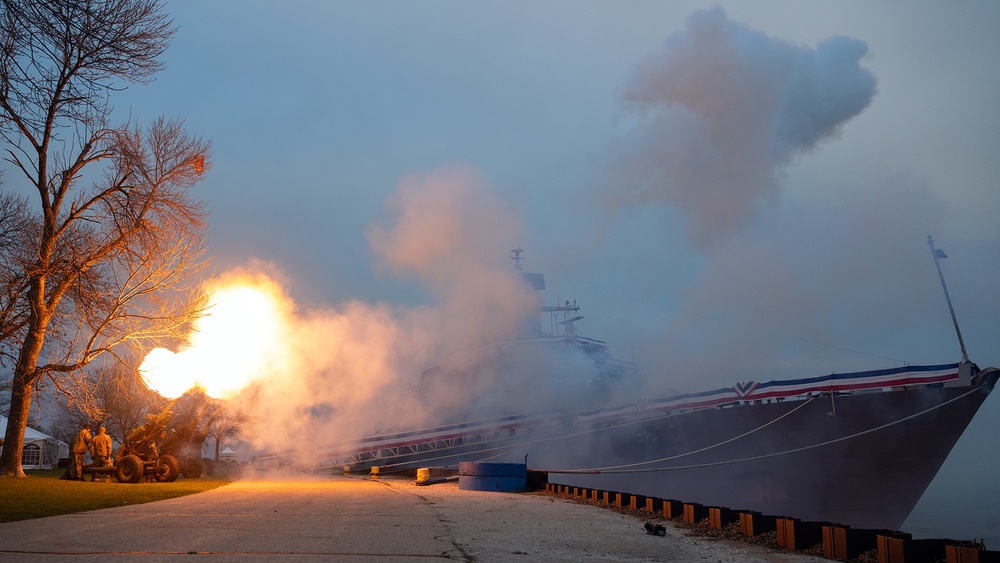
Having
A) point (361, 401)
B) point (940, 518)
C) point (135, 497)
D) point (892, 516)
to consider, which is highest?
point (361, 401)

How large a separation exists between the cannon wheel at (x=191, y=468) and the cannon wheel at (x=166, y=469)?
4.57 m

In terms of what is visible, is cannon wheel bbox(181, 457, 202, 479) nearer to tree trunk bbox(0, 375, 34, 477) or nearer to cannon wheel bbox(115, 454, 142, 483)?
cannon wheel bbox(115, 454, 142, 483)

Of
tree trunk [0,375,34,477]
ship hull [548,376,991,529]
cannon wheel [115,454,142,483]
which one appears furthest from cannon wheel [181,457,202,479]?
ship hull [548,376,991,529]

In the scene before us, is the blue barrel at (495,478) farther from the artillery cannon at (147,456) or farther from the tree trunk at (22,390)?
the tree trunk at (22,390)

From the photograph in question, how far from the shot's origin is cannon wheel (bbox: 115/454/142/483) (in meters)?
20.3

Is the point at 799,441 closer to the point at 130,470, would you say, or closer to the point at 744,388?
the point at 744,388

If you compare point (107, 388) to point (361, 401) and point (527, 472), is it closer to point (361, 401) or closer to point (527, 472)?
point (361, 401)

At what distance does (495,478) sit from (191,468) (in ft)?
43.2

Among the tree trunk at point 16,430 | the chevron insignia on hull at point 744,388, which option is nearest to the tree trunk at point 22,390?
the tree trunk at point 16,430

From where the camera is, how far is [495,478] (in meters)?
20.5

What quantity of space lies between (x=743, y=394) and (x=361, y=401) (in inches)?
769

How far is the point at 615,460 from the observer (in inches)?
1197

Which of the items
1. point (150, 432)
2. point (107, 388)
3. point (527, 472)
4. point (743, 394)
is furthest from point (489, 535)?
point (107, 388)

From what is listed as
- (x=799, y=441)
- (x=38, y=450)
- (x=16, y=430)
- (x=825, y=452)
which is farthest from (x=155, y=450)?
(x=38, y=450)
